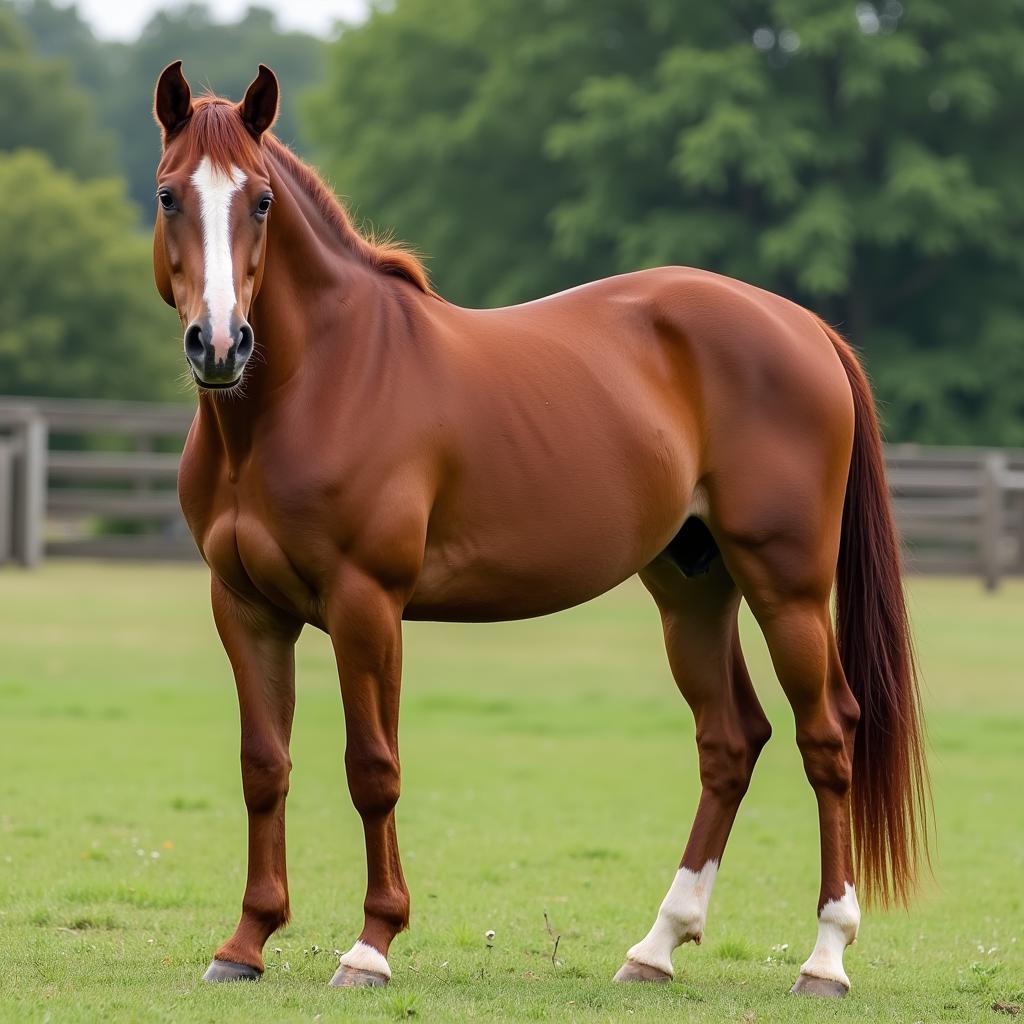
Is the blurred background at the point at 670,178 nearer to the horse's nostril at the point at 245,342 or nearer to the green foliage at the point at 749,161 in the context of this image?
the green foliage at the point at 749,161

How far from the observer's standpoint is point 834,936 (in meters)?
5.00

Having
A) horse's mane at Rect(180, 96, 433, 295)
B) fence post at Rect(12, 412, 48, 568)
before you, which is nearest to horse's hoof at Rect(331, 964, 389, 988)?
horse's mane at Rect(180, 96, 433, 295)

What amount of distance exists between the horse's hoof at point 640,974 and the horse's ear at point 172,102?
287 cm

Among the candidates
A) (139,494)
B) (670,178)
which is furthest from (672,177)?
(139,494)

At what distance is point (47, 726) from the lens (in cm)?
1088

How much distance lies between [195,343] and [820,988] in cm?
267

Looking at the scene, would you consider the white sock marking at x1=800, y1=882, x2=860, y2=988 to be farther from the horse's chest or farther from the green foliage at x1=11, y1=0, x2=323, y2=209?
the green foliage at x1=11, y1=0, x2=323, y2=209

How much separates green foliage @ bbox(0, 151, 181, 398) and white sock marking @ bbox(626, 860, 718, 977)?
1313 inches

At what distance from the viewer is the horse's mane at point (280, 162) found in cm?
432

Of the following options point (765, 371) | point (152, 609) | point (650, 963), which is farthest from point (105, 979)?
point (152, 609)

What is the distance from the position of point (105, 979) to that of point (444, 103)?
35513mm

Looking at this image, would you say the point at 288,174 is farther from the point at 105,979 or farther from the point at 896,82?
the point at 896,82

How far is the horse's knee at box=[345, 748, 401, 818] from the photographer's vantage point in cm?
456

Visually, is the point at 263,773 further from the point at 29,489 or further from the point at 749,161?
the point at 749,161
